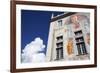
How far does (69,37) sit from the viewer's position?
1834 millimetres

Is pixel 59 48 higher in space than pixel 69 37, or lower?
lower

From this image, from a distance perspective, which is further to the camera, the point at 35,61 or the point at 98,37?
the point at 98,37

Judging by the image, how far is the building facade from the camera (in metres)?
1.79

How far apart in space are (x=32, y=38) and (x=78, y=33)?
446 mm

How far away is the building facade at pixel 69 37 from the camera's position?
5.86ft

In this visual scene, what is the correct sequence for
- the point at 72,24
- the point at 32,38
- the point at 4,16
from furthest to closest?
the point at 72,24 → the point at 32,38 → the point at 4,16

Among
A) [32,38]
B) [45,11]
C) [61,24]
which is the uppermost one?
[45,11]

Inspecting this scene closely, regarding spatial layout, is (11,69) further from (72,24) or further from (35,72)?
(72,24)

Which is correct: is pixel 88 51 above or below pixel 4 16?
below

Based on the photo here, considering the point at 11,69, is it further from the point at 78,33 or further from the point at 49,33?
the point at 78,33

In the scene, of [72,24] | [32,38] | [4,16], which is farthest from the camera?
[72,24]

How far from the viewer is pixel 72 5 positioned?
1.82m

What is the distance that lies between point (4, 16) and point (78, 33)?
0.70 m

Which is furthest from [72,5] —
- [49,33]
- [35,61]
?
[35,61]
